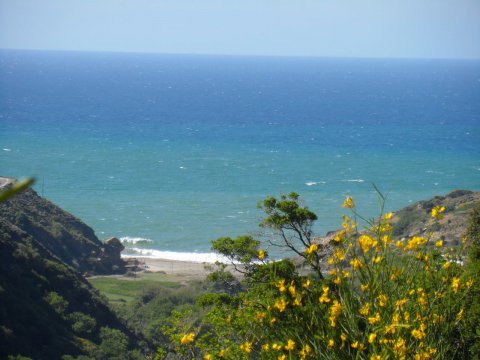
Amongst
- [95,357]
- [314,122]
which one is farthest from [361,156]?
[95,357]

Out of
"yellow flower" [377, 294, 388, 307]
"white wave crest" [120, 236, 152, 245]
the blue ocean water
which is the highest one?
"yellow flower" [377, 294, 388, 307]

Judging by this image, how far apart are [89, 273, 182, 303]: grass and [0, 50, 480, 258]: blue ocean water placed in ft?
17.5

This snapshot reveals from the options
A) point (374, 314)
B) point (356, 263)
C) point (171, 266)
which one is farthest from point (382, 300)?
point (171, 266)

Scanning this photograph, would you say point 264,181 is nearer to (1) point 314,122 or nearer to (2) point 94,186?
(2) point 94,186

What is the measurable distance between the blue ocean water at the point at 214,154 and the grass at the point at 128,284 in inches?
210

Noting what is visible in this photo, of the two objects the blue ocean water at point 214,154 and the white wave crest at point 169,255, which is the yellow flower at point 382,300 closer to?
the blue ocean water at point 214,154

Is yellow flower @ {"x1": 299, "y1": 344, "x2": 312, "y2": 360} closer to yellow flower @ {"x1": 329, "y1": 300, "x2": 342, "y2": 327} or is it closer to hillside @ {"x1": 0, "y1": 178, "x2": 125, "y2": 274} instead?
yellow flower @ {"x1": 329, "y1": 300, "x2": 342, "y2": 327}

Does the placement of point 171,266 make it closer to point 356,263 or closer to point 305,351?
point 305,351

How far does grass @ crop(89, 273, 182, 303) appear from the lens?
3384 centimetres

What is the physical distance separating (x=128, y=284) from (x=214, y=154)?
4252 centimetres

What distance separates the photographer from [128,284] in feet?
120

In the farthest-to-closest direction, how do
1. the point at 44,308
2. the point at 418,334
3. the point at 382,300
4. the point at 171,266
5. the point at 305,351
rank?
the point at 171,266 → the point at 44,308 → the point at 305,351 → the point at 382,300 → the point at 418,334

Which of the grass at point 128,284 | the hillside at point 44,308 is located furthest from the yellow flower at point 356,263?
the grass at point 128,284

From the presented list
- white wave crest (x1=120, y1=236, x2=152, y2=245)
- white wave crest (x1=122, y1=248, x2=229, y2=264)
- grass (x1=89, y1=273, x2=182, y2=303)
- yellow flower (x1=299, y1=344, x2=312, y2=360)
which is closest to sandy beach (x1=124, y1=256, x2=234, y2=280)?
white wave crest (x1=122, y1=248, x2=229, y2=264)
